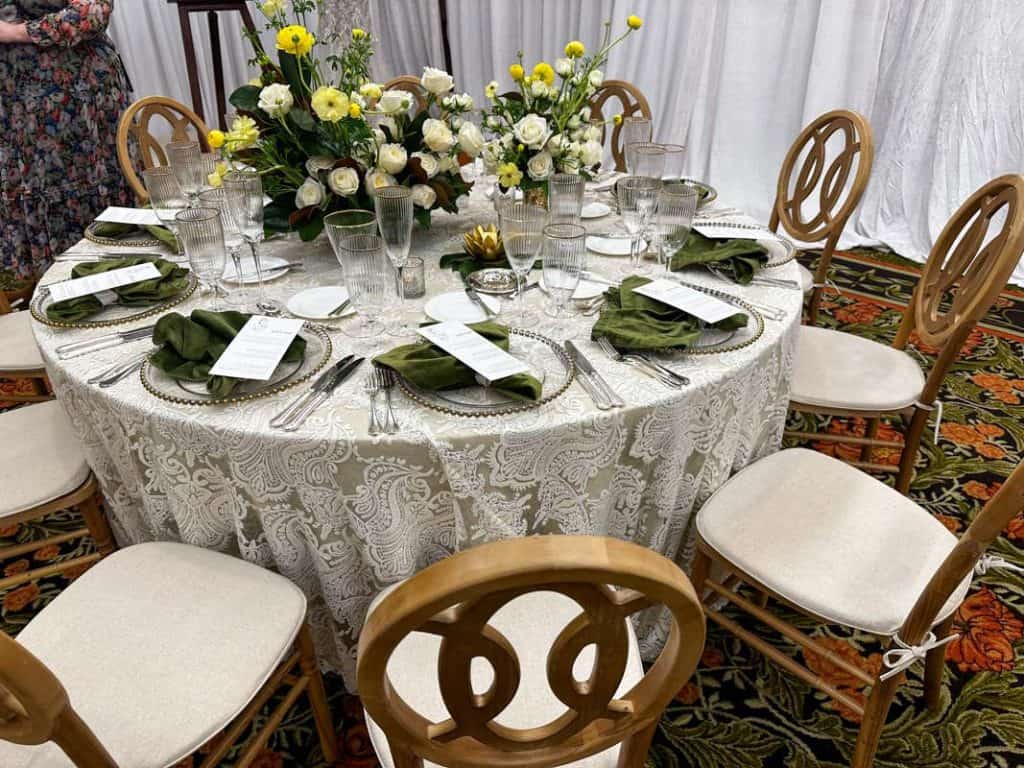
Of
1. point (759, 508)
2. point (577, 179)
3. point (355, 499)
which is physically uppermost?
point (577, 179)

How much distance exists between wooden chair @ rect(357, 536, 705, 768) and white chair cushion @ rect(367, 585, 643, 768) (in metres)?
0.02

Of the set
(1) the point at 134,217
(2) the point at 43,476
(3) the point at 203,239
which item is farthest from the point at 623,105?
(2) the point at 43,476

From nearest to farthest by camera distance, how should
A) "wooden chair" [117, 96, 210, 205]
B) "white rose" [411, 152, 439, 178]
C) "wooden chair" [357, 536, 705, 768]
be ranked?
"wooden chair" [357, 536, 705, 768] < "white rose" [411, 152, 439, 178] < "wooden chair" [117, 96, 210, 205]

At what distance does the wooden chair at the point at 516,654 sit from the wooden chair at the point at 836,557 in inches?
17.1

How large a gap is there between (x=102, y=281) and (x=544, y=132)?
0.93 metres

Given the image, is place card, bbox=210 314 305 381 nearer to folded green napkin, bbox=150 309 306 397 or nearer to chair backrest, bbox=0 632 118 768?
folded green napkin, bbox=150 309 306 397

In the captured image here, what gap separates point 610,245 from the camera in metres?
1.59

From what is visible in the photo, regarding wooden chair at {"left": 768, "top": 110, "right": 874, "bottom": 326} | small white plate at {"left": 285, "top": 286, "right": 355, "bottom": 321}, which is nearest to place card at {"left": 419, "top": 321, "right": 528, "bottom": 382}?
small white plate at {"left": 285, "top": 286, "right": 355, "bottom": 321}

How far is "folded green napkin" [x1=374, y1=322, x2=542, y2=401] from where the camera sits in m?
0.99

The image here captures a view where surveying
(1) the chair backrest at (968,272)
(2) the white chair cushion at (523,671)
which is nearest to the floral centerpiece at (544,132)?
(1) the chair backrest at (968,272)

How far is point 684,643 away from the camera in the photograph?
0.63 meters

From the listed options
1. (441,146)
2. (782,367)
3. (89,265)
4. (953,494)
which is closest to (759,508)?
(782,367)

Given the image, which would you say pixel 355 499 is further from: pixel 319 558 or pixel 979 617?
pixel 979 617

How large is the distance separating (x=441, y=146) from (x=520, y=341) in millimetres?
539
